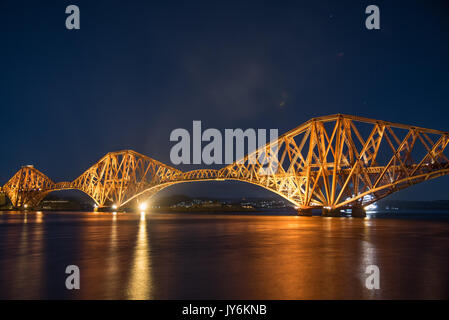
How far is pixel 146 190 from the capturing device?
98.1 m

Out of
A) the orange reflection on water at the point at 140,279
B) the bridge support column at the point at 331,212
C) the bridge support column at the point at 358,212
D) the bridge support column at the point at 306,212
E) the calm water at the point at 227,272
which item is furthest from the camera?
the bridge support column at the point at 306,212

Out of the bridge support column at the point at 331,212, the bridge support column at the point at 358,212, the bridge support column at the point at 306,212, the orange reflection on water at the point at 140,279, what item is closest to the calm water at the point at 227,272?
the orange reflection on water at the point at 140,279

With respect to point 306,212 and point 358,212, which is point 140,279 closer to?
point 306,212

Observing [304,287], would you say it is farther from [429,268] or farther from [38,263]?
[38,263]

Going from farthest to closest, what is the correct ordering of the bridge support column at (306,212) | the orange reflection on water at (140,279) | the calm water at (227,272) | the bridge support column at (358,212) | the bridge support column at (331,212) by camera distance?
the bridge support column at (306,212) → the bridge support column at (358,212) → the bridge support column at (331,212) → the calm water at (227,272) → the orange reflection on water at (140,279)

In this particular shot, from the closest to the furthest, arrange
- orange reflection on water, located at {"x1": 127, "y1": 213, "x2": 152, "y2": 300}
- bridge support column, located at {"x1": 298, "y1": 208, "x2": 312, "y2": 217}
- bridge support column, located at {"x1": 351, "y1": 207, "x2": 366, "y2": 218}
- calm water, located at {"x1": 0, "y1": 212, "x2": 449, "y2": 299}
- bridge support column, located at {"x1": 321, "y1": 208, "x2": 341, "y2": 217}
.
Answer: orange reflection on water, located at {"x1": 127, "y1": 213, "x2": 152, "y2": 300}
calm water, located at {"x1": 0, "y1": 212, "x2": 449, "y2": 299}
bridge support column, located at {"x1": 321, "y1": 208, "x2": 341, "y2": 217}
bridge support column, located at {"x1": 351, "y1": 207, "x2": 366, "y2": 218}
bridge support column, located at {"x1": 298, "y1": 208, "x2": 312, "y2": 217}

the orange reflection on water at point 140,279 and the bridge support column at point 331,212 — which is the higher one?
the orange reflection on water at point 140,279

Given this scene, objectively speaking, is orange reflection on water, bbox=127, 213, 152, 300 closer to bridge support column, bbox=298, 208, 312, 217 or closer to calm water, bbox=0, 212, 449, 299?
calm water, bbox=0, 212, 449, 299

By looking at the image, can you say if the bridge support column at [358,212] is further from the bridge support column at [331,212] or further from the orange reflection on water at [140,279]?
the orange reflection on water at [140,279]

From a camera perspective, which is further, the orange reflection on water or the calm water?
the calm water

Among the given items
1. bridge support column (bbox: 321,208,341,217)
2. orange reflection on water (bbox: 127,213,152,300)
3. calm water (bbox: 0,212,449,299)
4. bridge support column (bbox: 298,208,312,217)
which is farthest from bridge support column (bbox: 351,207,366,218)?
orange reflection on water (bbox: 127,213,152,300)

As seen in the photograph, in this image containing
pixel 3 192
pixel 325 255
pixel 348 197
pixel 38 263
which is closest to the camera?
pixel 38 263
